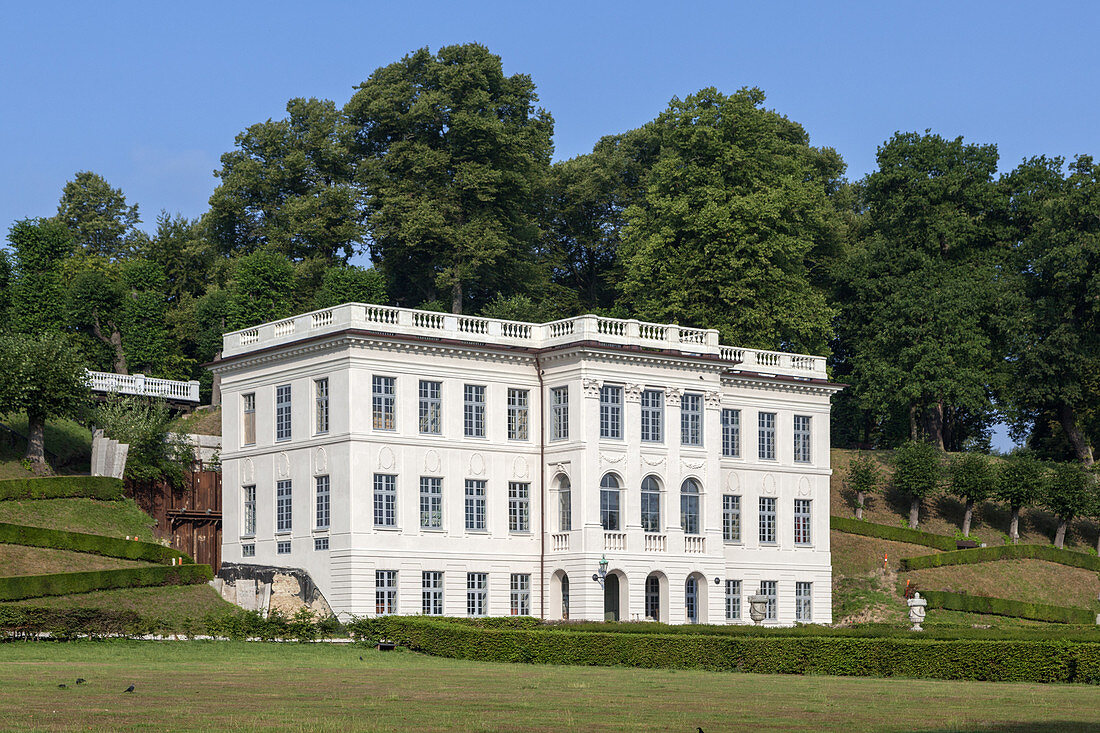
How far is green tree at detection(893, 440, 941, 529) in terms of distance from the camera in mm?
82438

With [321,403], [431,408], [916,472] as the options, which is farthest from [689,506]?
[916,472]

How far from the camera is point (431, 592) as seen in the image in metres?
60.1

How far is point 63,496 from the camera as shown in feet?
209

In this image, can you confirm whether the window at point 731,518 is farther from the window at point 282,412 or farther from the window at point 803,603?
the window at point 282,412

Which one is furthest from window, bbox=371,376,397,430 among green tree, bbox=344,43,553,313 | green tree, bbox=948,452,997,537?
green tree, bbox=948,452,997,537

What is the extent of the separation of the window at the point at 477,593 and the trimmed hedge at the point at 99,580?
31.5ft

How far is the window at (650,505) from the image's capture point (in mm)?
63719

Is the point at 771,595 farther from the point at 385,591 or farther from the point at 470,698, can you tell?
the point at 470,698

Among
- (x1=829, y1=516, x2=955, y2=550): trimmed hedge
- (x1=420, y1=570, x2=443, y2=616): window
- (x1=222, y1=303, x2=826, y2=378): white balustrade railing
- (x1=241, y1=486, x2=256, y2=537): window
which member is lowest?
(x1=420, y1=570, x2=443, y2=616): window

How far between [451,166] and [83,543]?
3893 centimetres

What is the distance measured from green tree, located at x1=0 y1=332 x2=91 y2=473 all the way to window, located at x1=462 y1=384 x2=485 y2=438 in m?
18.0

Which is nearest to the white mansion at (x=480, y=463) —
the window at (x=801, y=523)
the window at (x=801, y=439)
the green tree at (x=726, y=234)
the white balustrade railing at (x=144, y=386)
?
the window at (x=801, y=523)

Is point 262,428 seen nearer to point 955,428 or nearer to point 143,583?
Answer: point 143,583

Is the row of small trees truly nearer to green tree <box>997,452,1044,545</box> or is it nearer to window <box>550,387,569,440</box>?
green tree <box>997,452,1044,545</box>
